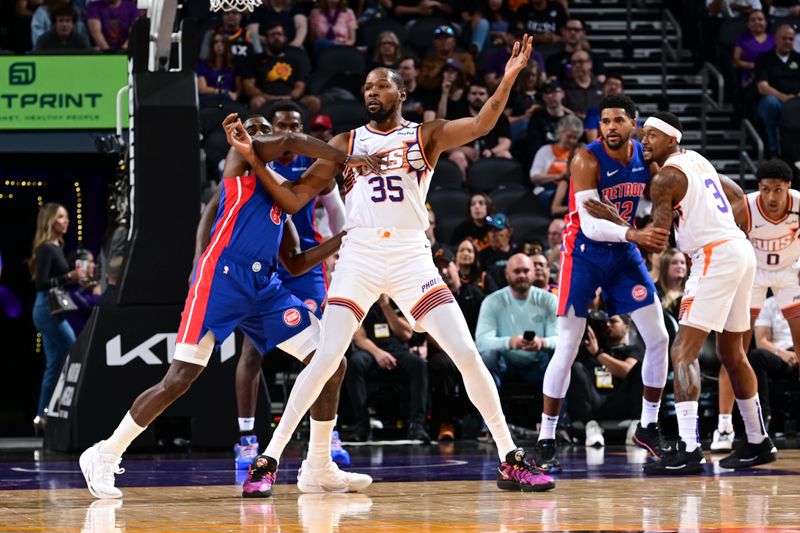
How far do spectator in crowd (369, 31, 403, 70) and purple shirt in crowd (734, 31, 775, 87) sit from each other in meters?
4.49

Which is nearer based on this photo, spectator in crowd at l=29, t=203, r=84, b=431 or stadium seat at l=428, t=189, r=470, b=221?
spectator in crowd at l=29, t=203, r=84, b=431

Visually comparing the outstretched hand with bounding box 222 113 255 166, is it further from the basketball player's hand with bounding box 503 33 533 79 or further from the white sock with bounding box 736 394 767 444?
the white sock with bounding box 736 394 767 444

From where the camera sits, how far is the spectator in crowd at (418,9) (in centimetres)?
1750

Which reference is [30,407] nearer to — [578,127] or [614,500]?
[578,127]

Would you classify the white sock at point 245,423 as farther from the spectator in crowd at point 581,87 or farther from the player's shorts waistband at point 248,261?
the spectator in crowd at point 581,87

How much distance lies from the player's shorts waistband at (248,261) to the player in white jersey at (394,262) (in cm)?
36

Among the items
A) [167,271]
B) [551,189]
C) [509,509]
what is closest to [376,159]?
[509,509]

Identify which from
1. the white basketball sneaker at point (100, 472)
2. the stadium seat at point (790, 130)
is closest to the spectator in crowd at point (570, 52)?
the stadium seat at point (790, 130)

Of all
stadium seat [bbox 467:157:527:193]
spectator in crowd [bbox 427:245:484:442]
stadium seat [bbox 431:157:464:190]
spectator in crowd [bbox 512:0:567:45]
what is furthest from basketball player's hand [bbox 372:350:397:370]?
spectator in crowd [bbox 512:0:567:45]

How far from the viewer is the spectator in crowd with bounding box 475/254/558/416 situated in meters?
11.7

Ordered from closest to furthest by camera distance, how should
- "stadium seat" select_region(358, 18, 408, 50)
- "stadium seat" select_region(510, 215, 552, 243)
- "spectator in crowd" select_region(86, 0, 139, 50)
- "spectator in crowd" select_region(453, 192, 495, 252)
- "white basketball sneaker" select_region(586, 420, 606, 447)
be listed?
1. "white basketball sneaker" select_region(586, 420, 606, 447)
2. "spectator in crowd" select_region(453, 192, 495, 252)
3. "stadium seat" select_region(510, 215, 552, 243)
4. "spectator in crowd" select_region(86, 0, 139, 50)
5. "stadium seat" select_region(358, 18, 408, 50)


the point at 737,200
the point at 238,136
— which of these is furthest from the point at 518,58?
the point at 737,200

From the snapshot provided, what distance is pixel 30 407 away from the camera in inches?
592

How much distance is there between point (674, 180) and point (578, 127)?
641cm
